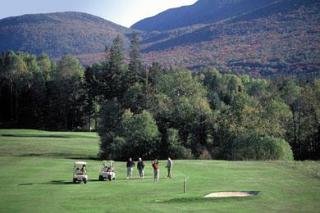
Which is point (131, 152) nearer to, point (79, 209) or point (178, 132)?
point (178, 132)

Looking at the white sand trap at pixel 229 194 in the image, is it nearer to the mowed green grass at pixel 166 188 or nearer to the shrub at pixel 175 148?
the mowed green grass at pixel 166 188

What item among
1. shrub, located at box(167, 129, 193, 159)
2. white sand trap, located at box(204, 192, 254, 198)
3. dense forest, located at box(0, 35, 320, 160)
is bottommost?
white sand trap, located at box(204, 192, 254, 198)

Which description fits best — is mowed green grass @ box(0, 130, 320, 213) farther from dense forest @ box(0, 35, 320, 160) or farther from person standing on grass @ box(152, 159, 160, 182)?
dense forest @ box(0, 35, 320, 160)

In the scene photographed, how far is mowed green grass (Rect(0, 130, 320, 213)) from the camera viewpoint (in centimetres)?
3241

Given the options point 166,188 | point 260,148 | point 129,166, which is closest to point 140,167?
point 129,166

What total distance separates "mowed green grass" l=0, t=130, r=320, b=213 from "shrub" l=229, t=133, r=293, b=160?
12649 mm

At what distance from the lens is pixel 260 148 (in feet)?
234

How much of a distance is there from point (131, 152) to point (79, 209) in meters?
47.3

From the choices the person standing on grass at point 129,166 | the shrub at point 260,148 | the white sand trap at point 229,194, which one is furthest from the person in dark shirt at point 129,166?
the shrub at point 260,148

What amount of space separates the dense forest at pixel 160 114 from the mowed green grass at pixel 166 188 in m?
19.6

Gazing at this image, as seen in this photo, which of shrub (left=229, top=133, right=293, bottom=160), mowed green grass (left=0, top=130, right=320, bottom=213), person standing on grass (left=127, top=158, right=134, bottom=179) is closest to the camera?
mowed green grass (left=0, top=130, right=320, bottom=213)

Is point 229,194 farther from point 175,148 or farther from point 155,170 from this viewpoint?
point 175,148

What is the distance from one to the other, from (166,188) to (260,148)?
33.8 metres

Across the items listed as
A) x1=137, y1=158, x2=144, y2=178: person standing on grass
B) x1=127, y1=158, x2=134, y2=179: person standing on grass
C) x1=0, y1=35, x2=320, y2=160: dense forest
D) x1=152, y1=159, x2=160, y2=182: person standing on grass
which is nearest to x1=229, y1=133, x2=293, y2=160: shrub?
x1=0, y1=35, x2=320, y2=160: dense forest
